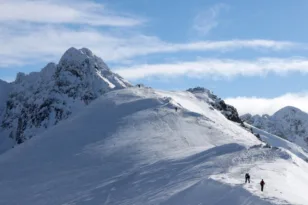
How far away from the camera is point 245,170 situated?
50.0 meters

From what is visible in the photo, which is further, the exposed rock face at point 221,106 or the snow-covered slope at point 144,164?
the exposed rock face at point 221,106

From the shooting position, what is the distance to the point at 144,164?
58.3 m

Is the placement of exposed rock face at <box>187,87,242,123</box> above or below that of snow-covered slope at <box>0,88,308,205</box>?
above

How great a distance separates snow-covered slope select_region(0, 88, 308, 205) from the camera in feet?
146

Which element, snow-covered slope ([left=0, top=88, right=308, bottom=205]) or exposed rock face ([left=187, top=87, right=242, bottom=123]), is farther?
exposed rock face ([left=187, top=87, right=242, bottom=123])

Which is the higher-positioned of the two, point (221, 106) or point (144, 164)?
point (221, 106)

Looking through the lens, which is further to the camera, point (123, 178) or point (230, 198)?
point (123, 178)

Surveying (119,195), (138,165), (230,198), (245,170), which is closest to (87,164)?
(138,165)

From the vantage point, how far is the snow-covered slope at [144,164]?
44531mm

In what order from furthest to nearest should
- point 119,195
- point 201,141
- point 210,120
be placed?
point 210,120
point 201,141
point 119,195

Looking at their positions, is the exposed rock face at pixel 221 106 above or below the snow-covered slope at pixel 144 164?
above

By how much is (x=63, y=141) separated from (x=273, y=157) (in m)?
28.4

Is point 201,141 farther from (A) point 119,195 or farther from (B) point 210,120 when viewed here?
(A) point 119,195

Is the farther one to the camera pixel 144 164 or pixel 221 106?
pixel 221 106
